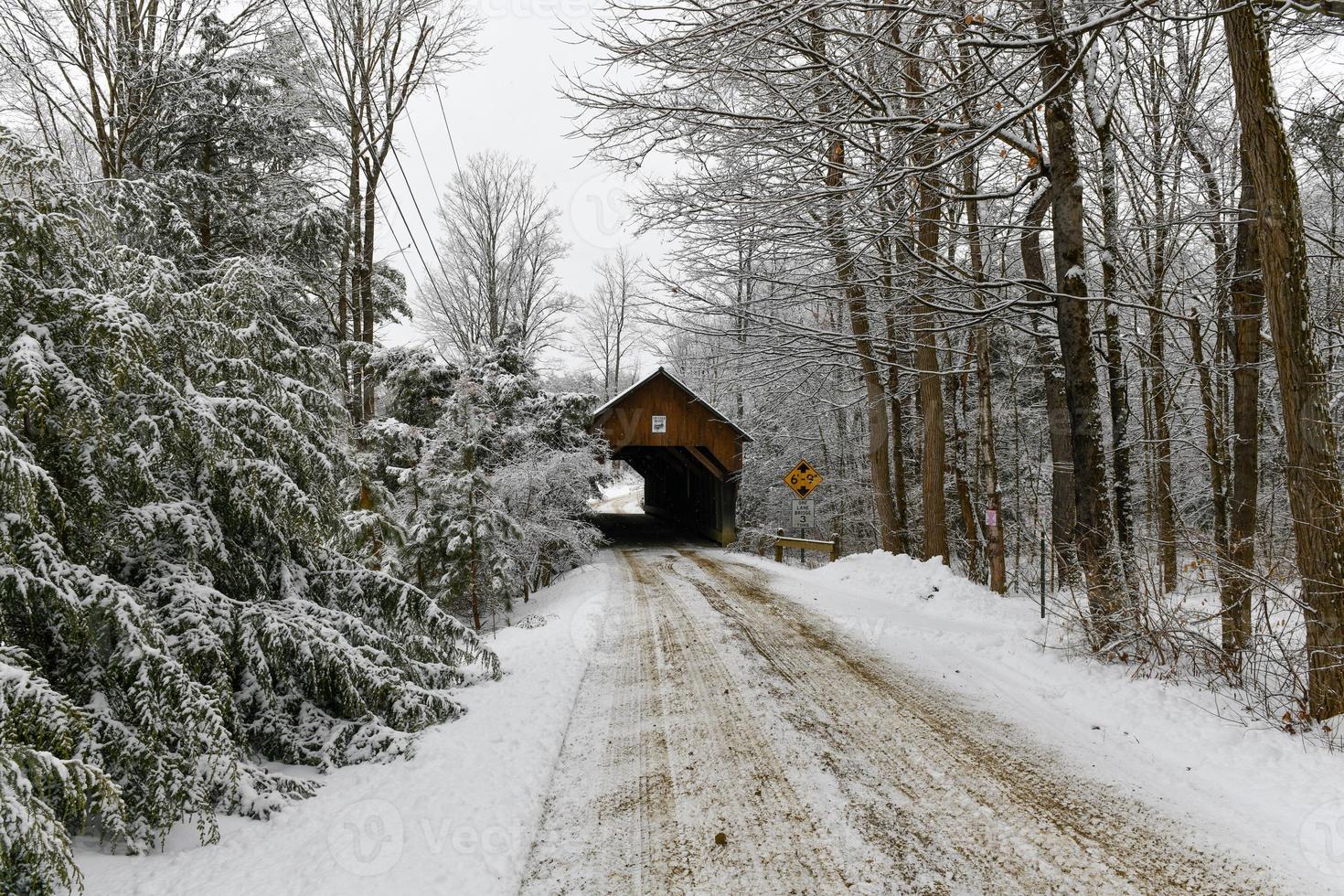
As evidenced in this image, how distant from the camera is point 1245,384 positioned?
6.34 meters

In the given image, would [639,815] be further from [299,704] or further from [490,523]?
[490,523]

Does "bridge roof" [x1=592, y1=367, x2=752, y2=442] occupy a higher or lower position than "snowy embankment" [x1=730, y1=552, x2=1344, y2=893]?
higher

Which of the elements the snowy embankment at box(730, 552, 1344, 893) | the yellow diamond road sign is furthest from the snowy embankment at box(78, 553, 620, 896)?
the yellow diamond road sign

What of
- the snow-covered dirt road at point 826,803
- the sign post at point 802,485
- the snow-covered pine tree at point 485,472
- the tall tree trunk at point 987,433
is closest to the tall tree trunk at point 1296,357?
the snow-covered dirt road at point 826,803

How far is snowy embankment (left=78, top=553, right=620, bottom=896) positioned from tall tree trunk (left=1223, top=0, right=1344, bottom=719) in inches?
Result: 195

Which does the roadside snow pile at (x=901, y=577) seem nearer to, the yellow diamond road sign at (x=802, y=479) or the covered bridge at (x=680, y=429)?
the yellow diamond road sign at (x=802, y=479)

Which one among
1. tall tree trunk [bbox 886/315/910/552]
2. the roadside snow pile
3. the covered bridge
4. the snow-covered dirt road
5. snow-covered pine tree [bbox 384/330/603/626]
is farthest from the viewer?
the covered bridge

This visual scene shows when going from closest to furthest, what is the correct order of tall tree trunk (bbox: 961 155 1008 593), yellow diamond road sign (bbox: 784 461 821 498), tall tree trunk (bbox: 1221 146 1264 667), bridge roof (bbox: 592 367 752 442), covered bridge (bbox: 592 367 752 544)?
tall tree trunk (bbox: 1221 146 1264 667), tall tree trunk (bbox: 961 155 1008 593), yellow diamond road sign (bbox: 784 461 821 498), bridge roof (bbox: 592 367 752 442), covered bridge (bbox: 592 367 752 544)

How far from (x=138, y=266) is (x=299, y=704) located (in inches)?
119

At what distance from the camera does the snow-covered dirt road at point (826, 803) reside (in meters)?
2.71

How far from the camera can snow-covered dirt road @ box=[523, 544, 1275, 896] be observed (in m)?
2.71

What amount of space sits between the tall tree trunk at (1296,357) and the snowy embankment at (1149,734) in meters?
0.63

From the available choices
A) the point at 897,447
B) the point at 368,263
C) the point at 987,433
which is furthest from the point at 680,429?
the point at 368,263

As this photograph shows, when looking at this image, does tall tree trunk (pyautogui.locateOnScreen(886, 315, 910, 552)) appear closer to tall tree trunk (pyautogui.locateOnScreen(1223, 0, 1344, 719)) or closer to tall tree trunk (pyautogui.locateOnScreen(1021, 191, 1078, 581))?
tall tree trunk (pyautogui.locateOnScreen(1021, 191, 1078, 581))
